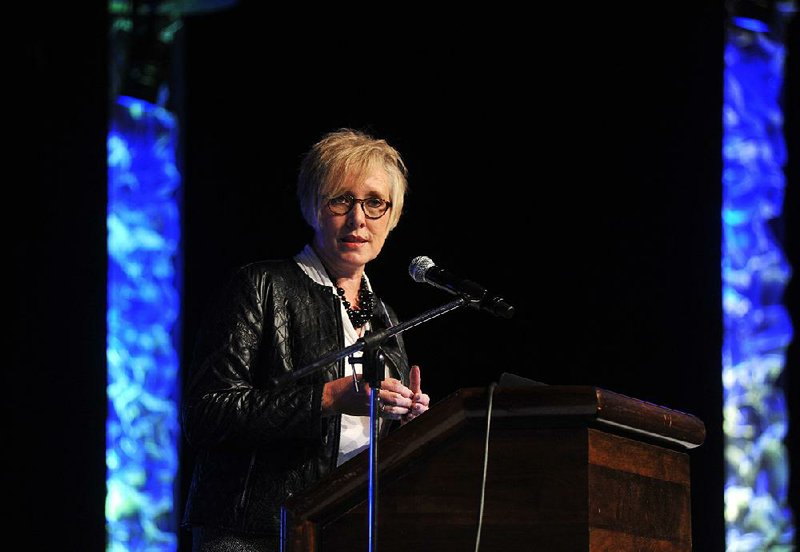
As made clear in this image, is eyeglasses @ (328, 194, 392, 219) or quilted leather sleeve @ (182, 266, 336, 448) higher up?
eyeglasses @ (328, 194, 392, 219)

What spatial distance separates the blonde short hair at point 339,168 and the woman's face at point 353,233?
0.02 meters

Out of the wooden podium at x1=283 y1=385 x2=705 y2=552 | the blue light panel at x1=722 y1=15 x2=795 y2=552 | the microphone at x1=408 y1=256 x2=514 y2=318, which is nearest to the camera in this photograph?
the wooden podium at x1=283 y1=385 x2=705 y2=552

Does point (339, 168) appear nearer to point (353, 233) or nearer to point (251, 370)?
point (353, 233)

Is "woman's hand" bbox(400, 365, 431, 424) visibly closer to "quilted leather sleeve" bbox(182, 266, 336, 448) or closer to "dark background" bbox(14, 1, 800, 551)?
"quilted leather sleeve" bbox(182, 266, 336, 448)

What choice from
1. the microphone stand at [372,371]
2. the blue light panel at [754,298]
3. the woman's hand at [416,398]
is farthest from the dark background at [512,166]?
the microphone stand at [372,371]

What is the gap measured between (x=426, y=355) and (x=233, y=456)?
201 centimetres

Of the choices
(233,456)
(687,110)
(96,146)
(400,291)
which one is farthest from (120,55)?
(233,456)

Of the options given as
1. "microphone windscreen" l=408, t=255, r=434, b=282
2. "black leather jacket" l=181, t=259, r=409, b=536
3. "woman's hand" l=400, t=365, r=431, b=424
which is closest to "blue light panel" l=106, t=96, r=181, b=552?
"black leather jacket" l=181, t=259, r=409, b=536

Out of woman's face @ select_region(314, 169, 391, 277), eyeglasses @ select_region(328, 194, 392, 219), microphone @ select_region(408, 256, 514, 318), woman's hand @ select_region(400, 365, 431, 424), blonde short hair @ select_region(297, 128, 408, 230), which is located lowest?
woman's hand @ select_region(400, 365, 431, 424)

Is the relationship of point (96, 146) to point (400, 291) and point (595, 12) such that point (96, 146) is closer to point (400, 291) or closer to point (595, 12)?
point (400, 291)

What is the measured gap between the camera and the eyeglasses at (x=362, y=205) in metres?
2.70

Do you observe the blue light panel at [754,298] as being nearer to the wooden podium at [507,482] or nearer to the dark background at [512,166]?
the dark background at [512,166]

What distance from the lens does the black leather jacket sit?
2.30 meters

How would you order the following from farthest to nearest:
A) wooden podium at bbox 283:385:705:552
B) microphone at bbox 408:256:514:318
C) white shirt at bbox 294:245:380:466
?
white shirt at bbox 294:245:380:466 < microphone at bbox 408:256:514:318 < wooden podium at bbox 283:385:705:552
